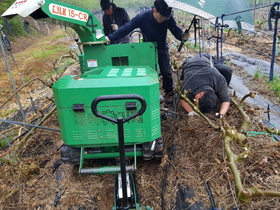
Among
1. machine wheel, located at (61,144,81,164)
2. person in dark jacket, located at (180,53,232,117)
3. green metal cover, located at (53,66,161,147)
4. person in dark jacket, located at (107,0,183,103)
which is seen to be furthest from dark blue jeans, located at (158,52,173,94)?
machine wheel, located at (61,144,81,164)

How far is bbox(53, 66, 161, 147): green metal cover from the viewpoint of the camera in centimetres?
214

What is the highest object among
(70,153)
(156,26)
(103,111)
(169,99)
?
(156,26)

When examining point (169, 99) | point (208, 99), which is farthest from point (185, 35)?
point (169, 99)

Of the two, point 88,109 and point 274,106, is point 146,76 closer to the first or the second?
point 88,109

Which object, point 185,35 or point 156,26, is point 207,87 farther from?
point 156,26

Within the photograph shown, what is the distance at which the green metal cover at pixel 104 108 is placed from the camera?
214cm

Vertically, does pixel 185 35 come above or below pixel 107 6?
below

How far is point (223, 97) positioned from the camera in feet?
11.5

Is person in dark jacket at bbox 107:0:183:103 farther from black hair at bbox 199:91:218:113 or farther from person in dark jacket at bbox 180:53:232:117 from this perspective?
black hair at bbox 199:91:218:113

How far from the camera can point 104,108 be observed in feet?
7.20

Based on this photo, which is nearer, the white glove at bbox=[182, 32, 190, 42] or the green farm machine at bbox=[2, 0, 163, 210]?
the green farm machine at bbox=[2, 0, 163, 210]

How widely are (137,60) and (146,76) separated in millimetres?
1071

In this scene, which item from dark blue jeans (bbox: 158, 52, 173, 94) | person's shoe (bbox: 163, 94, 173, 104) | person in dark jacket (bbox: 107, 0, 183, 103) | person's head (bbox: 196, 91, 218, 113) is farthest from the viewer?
person's shoe (bbox: 163, 94, 173, 104)

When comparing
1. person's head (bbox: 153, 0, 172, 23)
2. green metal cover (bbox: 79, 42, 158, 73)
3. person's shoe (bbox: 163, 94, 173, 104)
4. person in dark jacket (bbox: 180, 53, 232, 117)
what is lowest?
person's shoe (bbox: 163, 94, 173, 104)
